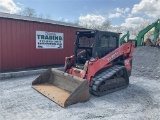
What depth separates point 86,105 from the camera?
5.51 metres

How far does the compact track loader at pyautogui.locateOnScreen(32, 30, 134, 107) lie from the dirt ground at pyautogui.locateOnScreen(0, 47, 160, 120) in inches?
10.6

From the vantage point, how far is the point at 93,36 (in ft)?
22.3

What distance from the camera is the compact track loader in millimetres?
5926

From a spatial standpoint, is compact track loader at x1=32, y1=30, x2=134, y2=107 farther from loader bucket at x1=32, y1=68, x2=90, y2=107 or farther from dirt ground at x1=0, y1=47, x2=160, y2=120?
dirt ground at x1=0, y1=47, x2=160, y2=120

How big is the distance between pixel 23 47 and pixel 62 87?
4.63 meters

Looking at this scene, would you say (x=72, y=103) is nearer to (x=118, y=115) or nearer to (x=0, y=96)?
(x=118, y=115)

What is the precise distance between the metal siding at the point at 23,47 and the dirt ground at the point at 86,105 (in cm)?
205

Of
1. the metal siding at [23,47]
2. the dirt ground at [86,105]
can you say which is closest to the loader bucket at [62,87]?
the dirt ground at [86,105]

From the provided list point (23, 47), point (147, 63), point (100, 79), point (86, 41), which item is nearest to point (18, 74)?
point (23, 47)

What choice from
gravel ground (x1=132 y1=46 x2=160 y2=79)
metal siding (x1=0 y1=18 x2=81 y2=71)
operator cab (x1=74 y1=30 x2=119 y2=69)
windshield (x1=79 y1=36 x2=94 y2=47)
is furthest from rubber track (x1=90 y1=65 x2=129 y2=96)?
metal siding (x1=0 y1=18 x2=81 y2=71)

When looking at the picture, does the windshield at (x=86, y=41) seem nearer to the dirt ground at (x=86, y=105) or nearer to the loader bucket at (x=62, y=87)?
the loader bucket at (x=62, y=87)

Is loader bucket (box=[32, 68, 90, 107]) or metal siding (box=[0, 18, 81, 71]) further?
metal siding (box=[0, 18, 81, 71])

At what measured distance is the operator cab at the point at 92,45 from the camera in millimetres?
6594

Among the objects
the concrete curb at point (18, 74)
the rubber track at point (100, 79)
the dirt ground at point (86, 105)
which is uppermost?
the rubber track at point (100, 79)
